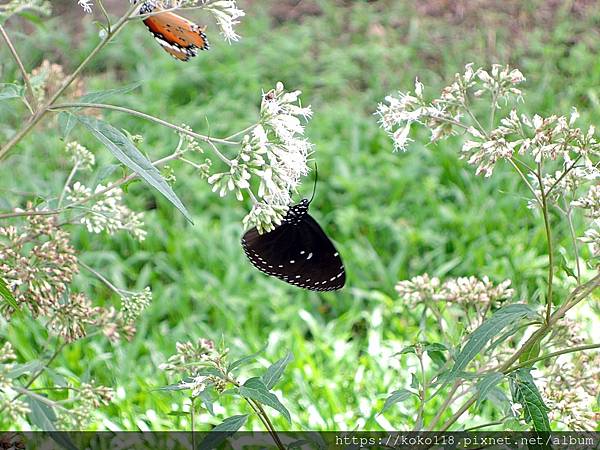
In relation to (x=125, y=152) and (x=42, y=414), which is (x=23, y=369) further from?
(x=125, y=152)

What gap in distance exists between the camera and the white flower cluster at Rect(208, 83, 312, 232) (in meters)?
1.87

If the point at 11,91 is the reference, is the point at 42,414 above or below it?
below

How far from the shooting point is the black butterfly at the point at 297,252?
9.07ft

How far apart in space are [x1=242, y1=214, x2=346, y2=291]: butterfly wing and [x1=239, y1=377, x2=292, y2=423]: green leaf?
893 mm

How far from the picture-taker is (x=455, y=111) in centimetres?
216

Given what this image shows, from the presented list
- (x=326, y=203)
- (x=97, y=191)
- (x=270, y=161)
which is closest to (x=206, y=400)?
(x=270, y=161)

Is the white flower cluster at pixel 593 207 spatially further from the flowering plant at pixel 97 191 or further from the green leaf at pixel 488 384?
the flowering plant at pixel 97 191

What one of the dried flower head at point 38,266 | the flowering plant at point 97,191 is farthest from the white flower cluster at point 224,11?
the dried flower head at point 38,266

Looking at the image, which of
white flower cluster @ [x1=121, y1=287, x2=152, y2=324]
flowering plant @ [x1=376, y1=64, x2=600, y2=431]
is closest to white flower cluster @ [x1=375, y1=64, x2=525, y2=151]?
flowering plant @ [x1=376, y1=64, x2=600, y2=431]

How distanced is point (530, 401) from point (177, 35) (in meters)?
1.12

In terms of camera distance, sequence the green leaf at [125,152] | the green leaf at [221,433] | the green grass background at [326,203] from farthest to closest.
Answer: the green grass background at [326,203]
the green leaf at [221,433]
the green leaf at [125,152]

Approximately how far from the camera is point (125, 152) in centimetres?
179

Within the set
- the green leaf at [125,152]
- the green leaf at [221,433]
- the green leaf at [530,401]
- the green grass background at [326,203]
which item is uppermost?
the green leaf at [125,152]

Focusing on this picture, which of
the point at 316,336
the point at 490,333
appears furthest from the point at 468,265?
the point at 490,333
